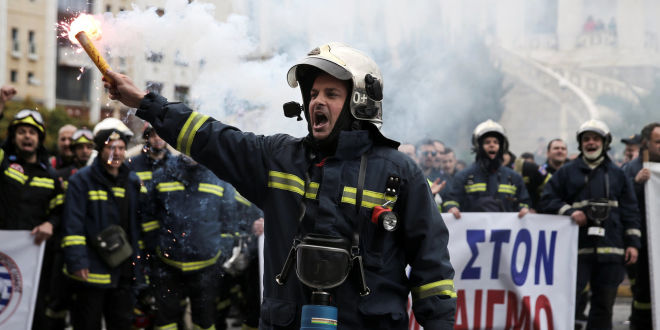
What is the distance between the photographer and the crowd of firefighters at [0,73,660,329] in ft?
22.9

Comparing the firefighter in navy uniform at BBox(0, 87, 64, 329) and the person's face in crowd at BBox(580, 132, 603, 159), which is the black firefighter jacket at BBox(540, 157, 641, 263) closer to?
the person's face in crowd at BBox(580, 132, 603, 159)

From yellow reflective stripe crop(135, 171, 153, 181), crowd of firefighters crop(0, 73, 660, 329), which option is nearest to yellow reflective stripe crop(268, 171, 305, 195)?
crowd of firefighters crop(0, 73, 660, 329)

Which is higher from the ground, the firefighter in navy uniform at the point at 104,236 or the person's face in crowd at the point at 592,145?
the person's face in crowd at the point at 592,145

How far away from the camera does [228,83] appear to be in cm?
641

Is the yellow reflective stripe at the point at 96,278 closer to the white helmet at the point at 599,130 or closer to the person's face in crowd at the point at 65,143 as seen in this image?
the person's face in crowd at the point at 65,143

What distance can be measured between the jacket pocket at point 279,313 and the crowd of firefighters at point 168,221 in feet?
10.4

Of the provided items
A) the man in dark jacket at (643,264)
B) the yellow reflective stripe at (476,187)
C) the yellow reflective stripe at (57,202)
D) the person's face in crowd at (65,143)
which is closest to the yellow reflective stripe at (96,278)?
the yellow reflective stripe at (57,202)

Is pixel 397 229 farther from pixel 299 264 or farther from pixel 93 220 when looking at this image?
pixel 93 220

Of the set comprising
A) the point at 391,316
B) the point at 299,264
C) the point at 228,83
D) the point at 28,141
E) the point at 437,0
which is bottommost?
the point at 391,316

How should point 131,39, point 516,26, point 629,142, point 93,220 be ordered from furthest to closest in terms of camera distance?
1. point 516,26
2. point 629,142
3. point 93,220
4. point 131,39

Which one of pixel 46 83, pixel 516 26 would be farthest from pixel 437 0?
pixel 46 83

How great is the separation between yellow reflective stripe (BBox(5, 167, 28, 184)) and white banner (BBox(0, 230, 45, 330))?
0.49 m

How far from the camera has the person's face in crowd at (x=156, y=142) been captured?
7.13 m

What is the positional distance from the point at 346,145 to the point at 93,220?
13.4 feet
